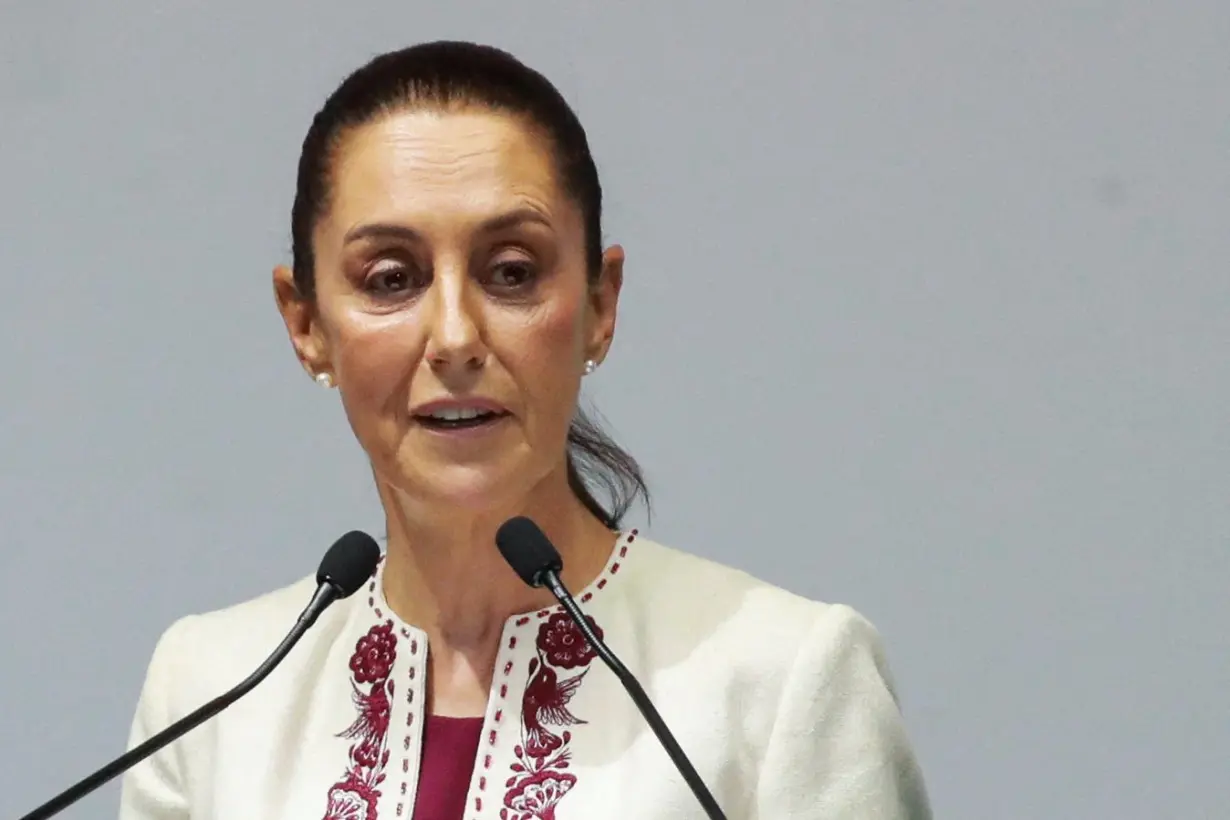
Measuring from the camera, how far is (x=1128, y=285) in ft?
5.58

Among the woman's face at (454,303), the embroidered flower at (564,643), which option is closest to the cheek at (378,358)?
the woman's face at (454,303)

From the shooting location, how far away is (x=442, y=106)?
1.38m

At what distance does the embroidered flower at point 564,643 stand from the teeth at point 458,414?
169 millimetres

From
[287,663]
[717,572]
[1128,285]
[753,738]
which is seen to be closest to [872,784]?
[753,738]

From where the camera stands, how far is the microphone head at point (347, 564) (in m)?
1.29

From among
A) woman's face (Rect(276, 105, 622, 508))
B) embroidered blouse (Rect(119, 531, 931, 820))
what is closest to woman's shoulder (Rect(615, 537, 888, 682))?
embroidered blouse (Rect(119, 531, 931, 820))

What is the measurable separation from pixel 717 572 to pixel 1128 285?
1.63 ft

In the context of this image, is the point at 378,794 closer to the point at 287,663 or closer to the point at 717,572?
the point at 287,663

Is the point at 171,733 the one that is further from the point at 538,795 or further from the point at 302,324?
the point at 302,324

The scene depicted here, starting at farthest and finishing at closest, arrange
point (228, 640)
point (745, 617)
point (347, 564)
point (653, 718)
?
point (228, 640) → point (745, 617) → point (347, 564) → point (653, 718)

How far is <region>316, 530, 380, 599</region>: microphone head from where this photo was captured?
1.29m

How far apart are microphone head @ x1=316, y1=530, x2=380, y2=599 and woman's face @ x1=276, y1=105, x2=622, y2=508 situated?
0.07 m

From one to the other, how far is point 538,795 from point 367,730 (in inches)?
5.9

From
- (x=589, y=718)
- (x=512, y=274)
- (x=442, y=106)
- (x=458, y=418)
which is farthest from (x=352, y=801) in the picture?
(x=442, y=106)
